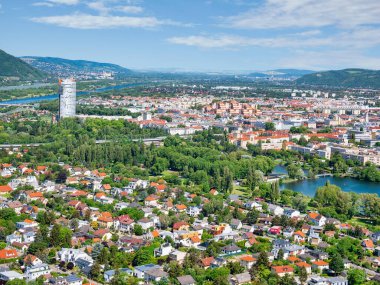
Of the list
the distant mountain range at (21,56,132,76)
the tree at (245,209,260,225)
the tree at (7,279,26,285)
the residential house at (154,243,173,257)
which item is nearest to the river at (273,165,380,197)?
the tree at (245,209,260,225)

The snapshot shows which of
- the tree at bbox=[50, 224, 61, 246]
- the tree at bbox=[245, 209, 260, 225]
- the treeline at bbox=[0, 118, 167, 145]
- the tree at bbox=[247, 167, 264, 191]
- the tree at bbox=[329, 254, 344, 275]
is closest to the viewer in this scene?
the tree at bbox=[329, 254, 344, 275]

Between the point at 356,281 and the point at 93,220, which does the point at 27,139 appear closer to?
the point at 93,220

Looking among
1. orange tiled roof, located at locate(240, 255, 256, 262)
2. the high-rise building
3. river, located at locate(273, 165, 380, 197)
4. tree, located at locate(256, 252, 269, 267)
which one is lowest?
river, located at locate(273, 165, 380, 197)

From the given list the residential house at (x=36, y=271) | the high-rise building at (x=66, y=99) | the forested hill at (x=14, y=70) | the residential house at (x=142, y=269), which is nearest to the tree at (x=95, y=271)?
the residential house at (x=142, y=269)

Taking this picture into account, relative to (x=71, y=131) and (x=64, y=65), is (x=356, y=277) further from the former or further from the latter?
(x=64, y=65)

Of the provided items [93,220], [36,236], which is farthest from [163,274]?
[93,220]

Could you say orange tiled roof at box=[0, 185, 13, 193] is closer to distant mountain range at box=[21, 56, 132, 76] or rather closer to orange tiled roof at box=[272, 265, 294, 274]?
orange tiled roof at box=[272, 265, 294, 274]

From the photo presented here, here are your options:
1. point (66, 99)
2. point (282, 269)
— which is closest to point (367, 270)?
point (282, 269)
